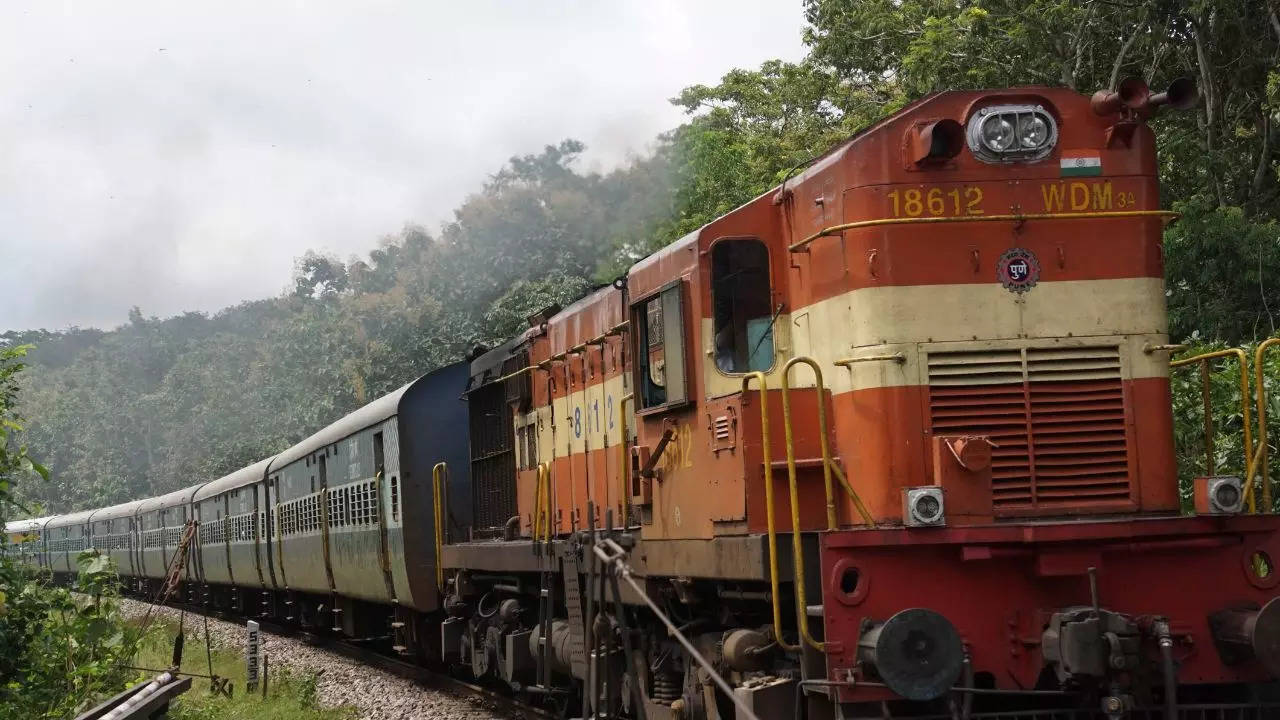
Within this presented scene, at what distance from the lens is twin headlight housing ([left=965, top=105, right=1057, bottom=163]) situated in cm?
706

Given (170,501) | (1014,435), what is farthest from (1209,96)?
(170,501)

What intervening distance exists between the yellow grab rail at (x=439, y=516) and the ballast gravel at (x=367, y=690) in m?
1.28

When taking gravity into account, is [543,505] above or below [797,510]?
below

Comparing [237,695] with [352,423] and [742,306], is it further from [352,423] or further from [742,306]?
[742,306]

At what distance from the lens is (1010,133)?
708 cm

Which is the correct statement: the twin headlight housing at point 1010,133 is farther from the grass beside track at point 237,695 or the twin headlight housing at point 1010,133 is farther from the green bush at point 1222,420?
the grass beside track at point 237,695

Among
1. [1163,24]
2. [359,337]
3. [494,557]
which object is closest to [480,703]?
[494,557]

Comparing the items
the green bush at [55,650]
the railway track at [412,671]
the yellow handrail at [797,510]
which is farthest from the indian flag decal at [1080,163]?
the green bush at [55,650]

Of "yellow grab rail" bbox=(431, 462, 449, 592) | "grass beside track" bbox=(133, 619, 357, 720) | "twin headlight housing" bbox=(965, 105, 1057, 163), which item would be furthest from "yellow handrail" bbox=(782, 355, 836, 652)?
"yellow grab rail" bbox=(431, 462, 449, 592)

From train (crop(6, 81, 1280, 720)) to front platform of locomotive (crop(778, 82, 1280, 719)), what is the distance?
0.01 metres

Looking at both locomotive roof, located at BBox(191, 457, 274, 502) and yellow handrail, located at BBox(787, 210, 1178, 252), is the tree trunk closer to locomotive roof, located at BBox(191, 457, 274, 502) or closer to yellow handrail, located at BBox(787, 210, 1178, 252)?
yellow handrail, located at BBox(787, 210, 1178, 252)

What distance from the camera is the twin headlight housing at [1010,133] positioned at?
706cm

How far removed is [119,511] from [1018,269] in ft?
126

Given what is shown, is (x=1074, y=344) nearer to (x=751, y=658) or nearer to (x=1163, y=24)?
(x=751, y=658)
